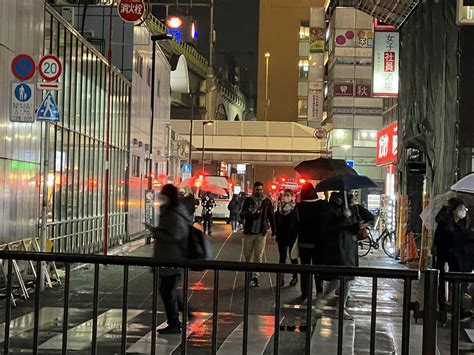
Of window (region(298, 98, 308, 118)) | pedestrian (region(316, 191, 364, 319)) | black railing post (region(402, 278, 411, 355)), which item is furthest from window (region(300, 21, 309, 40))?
black railing post (region(402, 278, 411, 355))

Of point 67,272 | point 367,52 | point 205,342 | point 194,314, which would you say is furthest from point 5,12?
point 367,52

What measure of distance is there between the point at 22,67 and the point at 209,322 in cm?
536

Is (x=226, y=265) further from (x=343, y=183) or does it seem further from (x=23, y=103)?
(x=23, y=103)

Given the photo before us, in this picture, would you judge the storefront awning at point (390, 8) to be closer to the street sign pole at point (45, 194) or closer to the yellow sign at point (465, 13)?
the yellow sign at point (465, 13)

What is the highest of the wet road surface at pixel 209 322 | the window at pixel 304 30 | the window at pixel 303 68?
the window at pixel 304 30

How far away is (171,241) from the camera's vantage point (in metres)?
9.80

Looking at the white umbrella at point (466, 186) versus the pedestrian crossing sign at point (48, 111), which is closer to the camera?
the white umbrella at point (466, 186)

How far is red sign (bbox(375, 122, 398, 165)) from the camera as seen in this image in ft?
90.8

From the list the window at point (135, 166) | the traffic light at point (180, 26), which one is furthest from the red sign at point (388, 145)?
the traffic light at point (180, 26)

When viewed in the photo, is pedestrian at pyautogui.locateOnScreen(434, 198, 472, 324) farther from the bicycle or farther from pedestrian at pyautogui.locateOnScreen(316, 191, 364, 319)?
the bicycle

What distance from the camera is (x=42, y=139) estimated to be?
15.3 meters

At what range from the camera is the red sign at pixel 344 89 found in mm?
52938

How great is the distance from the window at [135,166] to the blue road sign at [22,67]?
1628cm

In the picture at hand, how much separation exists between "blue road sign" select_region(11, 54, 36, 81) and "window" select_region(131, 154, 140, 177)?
53.4 feet
